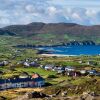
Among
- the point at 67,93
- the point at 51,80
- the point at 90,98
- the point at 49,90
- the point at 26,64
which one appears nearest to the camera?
the point at 90,98

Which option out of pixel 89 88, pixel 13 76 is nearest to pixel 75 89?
pixel 89 88

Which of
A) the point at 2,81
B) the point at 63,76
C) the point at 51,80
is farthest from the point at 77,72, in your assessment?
the point at 2,81

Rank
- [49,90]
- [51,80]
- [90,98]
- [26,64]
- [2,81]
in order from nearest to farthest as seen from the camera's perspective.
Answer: [90,98] → [49,90] → [2,81] → [51,80] → [26,64]

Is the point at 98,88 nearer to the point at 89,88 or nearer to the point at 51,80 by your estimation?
the point at 89,88

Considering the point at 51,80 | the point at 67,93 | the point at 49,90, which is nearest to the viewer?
the point at 67,93

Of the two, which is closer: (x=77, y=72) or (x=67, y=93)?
(x=67, y=93)

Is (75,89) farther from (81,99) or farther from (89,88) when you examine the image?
(81,99)
